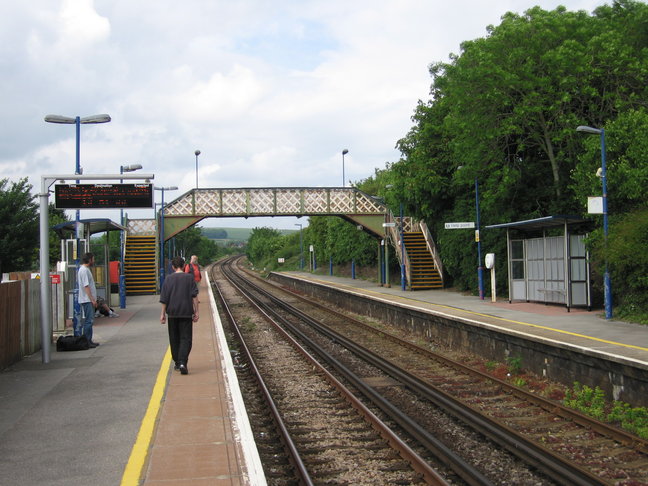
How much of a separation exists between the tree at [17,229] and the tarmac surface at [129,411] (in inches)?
998

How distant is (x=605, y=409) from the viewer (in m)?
8.98

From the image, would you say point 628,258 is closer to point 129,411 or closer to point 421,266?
point 129,411

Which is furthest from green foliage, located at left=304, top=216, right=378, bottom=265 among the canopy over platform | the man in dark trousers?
the man in dark trousers

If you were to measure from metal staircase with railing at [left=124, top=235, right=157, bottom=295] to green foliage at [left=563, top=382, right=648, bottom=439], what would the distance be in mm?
26642

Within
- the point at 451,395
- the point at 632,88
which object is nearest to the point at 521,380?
the point at 451,395

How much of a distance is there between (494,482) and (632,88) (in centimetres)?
1726

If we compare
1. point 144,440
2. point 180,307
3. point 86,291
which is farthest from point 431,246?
point 144,440

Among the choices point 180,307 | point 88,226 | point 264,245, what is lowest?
point 180,307

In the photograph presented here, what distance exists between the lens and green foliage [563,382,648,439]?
26.0 feet

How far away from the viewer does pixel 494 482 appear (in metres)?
5.98

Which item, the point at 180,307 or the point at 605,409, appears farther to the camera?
the point at 180,307

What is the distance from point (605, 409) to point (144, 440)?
632cm

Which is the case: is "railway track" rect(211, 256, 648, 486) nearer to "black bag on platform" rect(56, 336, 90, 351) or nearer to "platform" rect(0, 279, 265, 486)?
"platform" rect(0, 279, 265, 486)

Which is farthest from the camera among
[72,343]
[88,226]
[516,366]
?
[88,226]
